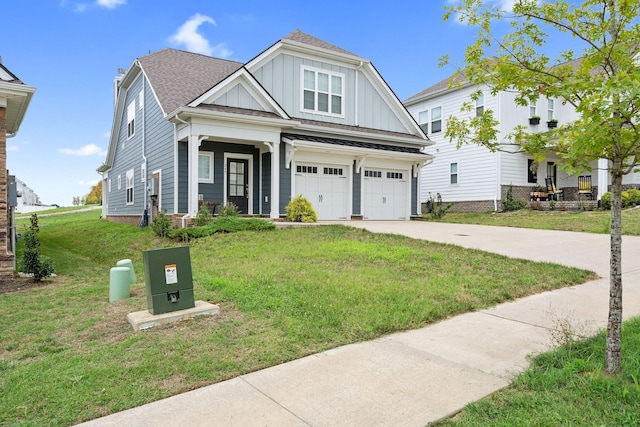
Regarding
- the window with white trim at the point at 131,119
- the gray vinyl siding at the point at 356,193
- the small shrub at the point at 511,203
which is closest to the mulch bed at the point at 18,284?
the gray vinyl siding at the point at 356,193

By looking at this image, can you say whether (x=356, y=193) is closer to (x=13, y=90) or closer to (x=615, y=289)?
(x=13, y=90)

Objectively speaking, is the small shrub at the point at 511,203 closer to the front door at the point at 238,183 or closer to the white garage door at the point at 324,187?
the white garage door at the point at 324,187

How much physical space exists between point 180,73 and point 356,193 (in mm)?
9209

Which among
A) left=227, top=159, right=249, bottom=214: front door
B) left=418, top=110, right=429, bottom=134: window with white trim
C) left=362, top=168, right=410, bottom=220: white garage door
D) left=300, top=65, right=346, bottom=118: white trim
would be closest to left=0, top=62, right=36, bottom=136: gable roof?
left=227, top=159, right=249, bottom=214: front door

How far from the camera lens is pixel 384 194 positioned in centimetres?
1872

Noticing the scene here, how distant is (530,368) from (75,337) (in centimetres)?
445

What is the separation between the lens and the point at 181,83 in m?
17.2

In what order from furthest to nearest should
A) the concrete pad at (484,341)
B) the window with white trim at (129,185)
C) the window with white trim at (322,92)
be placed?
the window with white trim at (129,185), the window with white trim at (322,92), the concrete pad at (484,341)

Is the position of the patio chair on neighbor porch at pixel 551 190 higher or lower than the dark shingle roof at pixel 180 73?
lower

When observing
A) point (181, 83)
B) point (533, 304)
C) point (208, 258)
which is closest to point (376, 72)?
point (181, 83)

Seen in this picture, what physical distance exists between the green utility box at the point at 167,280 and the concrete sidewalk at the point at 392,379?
79.0 inches

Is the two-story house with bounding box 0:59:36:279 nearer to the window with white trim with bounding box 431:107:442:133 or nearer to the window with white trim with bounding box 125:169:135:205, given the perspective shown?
the window with white trim with bounding box 125:169:135:205

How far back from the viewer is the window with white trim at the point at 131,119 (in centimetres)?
1961

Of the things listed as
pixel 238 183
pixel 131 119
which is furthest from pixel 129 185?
pixel 238 183
